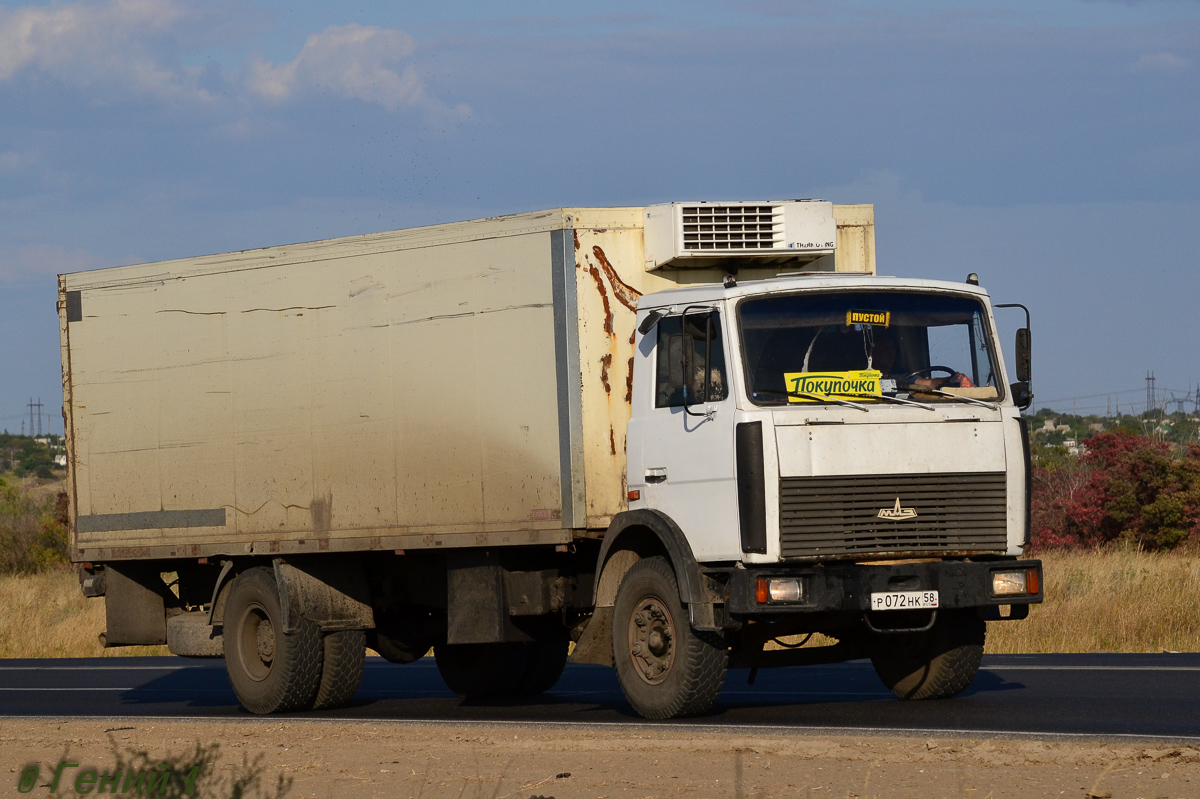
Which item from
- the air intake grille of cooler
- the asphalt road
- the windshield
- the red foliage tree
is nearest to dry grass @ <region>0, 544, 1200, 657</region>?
the asphalt road

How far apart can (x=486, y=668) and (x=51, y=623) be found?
1640cm

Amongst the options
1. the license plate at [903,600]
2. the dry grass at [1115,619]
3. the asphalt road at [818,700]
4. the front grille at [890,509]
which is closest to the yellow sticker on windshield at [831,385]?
the front grille at [890,509]

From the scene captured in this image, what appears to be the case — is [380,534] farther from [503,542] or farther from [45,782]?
[45,782]

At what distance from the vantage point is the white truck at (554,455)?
1038 cm

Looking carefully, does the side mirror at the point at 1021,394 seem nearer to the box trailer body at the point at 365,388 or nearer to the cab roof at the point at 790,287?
the cab roof at the point at 790,287

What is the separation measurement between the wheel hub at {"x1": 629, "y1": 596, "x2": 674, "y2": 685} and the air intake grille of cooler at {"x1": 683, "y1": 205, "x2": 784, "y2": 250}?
8.26 feet

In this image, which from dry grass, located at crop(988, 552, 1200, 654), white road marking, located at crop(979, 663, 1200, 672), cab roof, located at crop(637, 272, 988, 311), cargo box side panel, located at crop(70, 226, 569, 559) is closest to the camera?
cab roof, located at crop(637, 272, 988, 311)

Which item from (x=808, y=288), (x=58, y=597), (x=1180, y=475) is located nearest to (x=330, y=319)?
(x=808, y=288)

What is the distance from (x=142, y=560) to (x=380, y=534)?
314cm

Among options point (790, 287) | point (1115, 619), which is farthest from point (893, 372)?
point (1115, 619)

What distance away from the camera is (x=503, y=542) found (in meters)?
11.8

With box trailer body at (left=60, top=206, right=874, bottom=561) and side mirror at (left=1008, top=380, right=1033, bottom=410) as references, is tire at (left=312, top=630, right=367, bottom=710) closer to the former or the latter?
box trailer body at (left=60, top=206, right=874, bottom=561)

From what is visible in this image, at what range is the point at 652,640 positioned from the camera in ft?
35.8

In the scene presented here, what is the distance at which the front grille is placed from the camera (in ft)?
33.4
